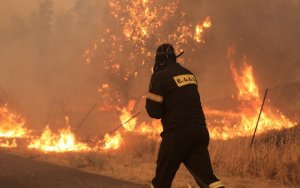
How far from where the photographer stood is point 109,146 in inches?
494

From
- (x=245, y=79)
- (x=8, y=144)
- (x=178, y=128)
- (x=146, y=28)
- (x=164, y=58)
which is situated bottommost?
(x=178, y=128)

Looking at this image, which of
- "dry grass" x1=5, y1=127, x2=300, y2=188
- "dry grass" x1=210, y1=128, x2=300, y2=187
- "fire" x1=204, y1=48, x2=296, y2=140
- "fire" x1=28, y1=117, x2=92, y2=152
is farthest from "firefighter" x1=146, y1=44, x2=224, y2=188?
"fire" x1=28, y1=117, x2=92, y2=152

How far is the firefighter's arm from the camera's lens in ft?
13.8

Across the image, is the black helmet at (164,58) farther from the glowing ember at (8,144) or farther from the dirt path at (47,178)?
the glowing ember at (8,144)

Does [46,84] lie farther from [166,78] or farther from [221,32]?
[166,78]

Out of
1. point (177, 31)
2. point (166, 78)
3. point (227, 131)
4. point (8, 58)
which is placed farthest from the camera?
point (8, 58)

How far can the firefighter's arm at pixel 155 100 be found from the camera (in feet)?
13.8

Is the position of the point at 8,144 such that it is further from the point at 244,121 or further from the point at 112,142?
the point at 244,121

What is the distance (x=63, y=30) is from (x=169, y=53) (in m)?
26.3

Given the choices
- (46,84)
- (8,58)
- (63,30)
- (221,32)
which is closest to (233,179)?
(221,32)

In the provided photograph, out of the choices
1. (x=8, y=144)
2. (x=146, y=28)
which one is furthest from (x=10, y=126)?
(x=146, y=28)

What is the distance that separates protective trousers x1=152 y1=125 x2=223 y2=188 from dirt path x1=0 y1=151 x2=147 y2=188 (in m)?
2.67

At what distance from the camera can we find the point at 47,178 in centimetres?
689

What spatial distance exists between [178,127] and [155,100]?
0.38m
